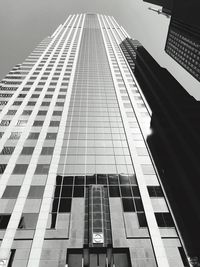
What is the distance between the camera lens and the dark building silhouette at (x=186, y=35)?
104 m

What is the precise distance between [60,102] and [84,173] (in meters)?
30.3

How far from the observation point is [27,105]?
216 feet

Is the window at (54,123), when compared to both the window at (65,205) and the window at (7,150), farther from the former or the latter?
the window at (65,205)

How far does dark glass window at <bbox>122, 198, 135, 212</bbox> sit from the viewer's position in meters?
36.9

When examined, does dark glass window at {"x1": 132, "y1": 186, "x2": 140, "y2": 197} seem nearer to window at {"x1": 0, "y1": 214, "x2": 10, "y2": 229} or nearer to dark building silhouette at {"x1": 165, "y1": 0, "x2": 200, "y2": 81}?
window at {"x1": 0, "y1": 214, "x2": 10, "y2": 229}

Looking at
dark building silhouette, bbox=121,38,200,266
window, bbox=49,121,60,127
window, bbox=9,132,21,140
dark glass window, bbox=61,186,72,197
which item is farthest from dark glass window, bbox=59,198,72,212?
window, bbox=49,121,60,127

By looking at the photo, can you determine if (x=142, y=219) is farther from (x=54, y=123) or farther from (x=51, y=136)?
(x=54, y=123)

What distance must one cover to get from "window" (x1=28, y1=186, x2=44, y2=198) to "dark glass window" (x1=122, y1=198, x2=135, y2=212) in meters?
13.3

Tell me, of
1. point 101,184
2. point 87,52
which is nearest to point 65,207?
point 101,184

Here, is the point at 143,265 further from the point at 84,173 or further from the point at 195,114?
the point at 195,114

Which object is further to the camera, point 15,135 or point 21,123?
point 21,123

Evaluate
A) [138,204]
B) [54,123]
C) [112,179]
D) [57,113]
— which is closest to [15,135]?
[54,123]

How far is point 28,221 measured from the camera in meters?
34.3

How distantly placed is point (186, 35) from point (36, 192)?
11333 cm
